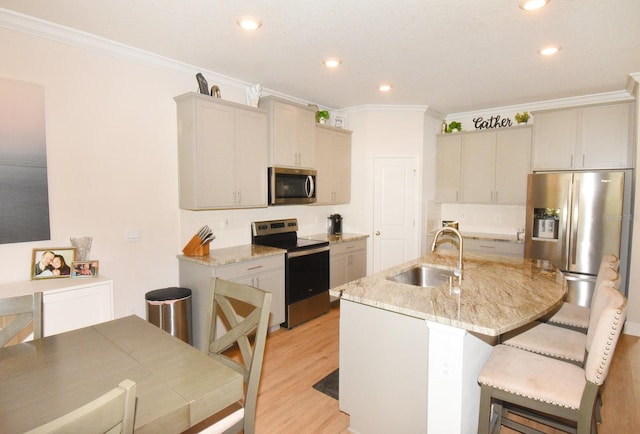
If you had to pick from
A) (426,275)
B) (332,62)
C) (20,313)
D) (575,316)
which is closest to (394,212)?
(426,275)

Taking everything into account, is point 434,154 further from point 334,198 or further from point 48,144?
point 48,144

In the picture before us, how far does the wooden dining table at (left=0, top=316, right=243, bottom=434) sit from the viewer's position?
114 cm

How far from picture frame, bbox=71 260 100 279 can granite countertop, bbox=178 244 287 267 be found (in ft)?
2.57

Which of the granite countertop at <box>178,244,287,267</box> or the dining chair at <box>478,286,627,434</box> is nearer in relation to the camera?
the dining chair at <box>478,286,627,434</box>

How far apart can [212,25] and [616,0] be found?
2.66 meters

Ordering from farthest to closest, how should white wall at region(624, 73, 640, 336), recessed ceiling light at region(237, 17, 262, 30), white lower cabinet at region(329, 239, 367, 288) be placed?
white lower cabinet at region(329, 239, 367, 288), white wall at region(624, 73, 640, 336), recessed ceiling light at region(237, 17, 262, 30)

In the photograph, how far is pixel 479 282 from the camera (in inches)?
93.9

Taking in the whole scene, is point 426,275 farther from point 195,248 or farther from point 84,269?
point 84,269

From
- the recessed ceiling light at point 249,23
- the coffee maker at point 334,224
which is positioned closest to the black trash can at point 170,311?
the recessed ceiling light at point 249,23

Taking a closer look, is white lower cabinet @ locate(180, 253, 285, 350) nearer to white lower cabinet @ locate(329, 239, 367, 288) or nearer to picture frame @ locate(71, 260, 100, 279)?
picture frame @ locate(71, 260, 100, 279)

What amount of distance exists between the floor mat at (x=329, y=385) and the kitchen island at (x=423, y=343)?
438 millimetres

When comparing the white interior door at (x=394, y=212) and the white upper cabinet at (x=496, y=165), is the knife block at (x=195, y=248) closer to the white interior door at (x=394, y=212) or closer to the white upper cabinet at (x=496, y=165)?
the white interior door at (x=394, y=212)

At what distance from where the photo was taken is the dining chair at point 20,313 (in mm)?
1688

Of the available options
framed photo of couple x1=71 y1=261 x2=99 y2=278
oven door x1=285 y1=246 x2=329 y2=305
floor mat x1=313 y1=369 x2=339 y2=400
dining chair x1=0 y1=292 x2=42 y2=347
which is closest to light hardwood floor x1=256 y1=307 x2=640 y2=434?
floor mat x1=313 y1=369 x2=339 y2=400
